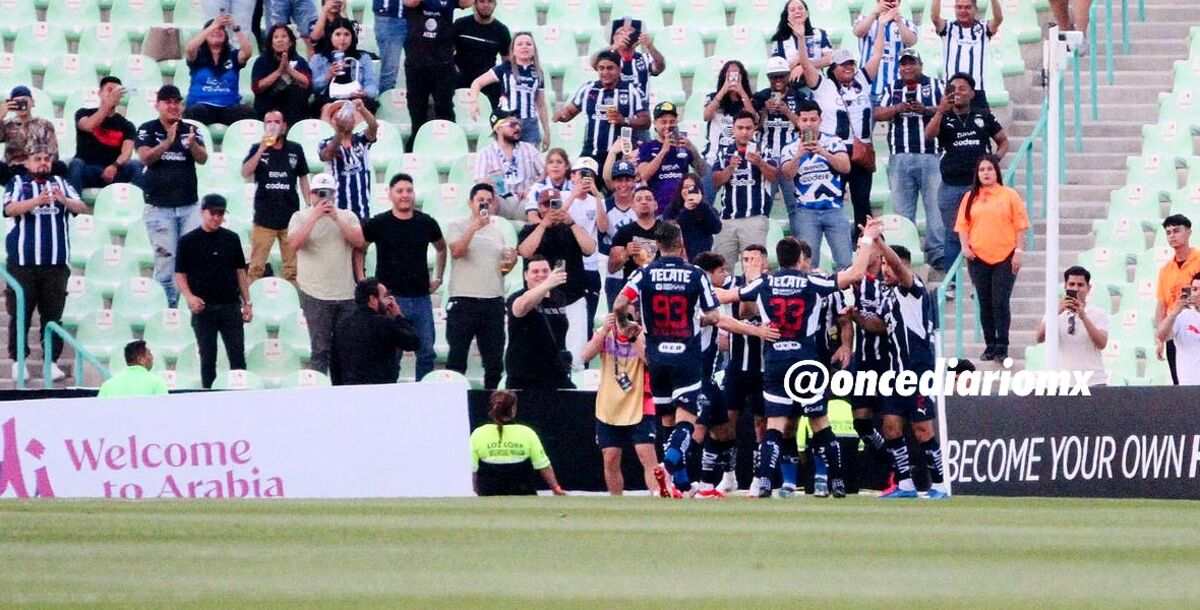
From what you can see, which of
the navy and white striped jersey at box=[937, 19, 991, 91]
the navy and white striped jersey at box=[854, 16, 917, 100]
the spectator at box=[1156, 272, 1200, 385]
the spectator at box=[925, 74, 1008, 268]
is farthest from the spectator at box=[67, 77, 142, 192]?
the spectator at box=[1156, 272, 1200, 385]

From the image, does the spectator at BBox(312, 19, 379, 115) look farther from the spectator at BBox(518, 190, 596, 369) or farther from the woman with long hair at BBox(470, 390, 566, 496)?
the woman with long hair at BBox(470, 390, 566, 496)

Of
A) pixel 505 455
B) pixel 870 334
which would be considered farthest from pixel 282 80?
pixel 870 334

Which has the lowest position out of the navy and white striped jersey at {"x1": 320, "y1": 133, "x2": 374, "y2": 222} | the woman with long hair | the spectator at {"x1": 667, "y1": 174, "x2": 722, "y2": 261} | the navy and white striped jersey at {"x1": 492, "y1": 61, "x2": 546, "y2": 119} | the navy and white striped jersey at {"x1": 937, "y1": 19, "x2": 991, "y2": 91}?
the woman with long hair

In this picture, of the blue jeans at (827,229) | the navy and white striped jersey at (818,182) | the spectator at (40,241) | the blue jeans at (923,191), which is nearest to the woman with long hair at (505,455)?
the blue jeans at (827,229)

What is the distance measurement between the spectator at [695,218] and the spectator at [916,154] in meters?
1.87

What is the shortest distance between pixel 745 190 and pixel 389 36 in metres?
3.97

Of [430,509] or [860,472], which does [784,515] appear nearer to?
[430,509]

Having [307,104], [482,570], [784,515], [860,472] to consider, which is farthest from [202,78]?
[482,570]

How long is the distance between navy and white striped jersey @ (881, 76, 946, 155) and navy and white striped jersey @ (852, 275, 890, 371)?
3311 mm

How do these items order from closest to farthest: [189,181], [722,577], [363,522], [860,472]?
[722,577] < [363,522] < [860,472] < [189,181]

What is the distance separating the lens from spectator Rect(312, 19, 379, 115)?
19172 millimetres

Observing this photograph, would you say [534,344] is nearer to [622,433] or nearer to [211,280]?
[622,433]

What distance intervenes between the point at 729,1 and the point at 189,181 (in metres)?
5.75

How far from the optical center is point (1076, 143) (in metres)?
19.8
